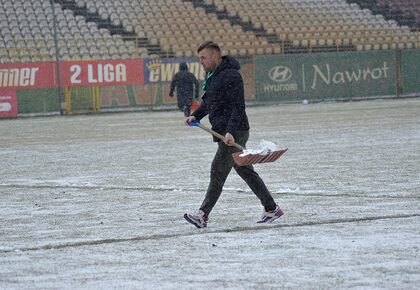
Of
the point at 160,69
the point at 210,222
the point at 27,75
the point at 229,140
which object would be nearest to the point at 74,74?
the point at 27,75

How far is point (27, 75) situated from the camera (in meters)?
37.5

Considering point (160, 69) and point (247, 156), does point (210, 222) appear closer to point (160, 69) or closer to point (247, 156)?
point (247, 156)

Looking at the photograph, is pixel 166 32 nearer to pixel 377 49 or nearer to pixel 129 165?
pixel 377 49

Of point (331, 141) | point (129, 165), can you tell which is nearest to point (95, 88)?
point (331, 141)

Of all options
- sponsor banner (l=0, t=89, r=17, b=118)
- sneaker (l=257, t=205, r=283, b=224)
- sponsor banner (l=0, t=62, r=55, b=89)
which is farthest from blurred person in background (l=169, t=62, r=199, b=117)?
sneaker (l=257, t=205, r=283, b=224)

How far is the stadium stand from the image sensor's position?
1563 inches

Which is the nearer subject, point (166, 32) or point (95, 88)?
point (95, 88)

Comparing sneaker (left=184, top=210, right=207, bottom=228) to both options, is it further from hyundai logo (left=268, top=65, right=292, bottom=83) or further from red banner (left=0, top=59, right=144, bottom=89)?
hyundai logo (left=268, top=65, right=292, bottom=83)

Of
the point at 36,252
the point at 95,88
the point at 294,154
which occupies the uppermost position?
the point at 36,252

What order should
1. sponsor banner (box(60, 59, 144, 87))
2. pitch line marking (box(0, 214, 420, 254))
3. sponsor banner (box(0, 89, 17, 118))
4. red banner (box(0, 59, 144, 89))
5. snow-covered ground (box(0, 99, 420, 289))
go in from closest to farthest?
snow-covered ground (box(0, 99, 420, 289)), pitch line marking (box(0, 214, 420, 254)), sponsor banner (box(0, 89, 17, 118)), red banner (box(0, 59, 144, 89)), sponsor banner (box(60, 59, 144, 87))

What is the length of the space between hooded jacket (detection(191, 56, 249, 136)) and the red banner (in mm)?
27896

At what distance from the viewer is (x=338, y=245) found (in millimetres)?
8594

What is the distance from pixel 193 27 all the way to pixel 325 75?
18.7 ft

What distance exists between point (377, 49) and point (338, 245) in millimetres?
37209
